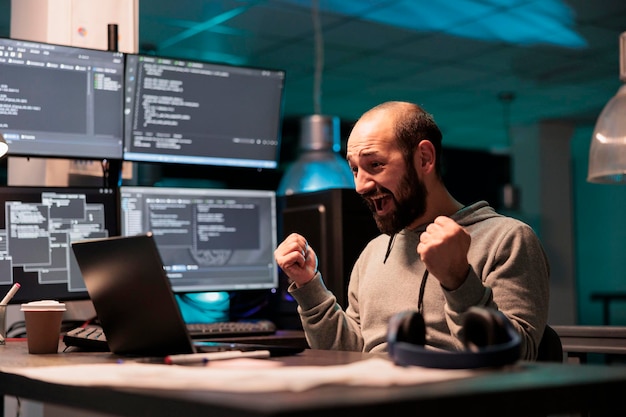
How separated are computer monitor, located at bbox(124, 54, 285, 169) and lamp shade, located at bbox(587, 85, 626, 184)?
1.11m

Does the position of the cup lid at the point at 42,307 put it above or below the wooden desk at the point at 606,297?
above

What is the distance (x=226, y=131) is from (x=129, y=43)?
51cm

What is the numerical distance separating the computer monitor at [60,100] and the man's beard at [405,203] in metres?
0.93

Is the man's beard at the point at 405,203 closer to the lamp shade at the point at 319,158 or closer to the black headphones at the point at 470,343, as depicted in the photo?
the black headphones at the point at 470,343

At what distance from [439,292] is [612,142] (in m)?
1.32

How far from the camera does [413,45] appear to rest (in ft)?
20.0

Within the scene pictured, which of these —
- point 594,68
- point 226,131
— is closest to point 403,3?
point 594,68

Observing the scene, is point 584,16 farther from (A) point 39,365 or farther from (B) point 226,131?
(A) point 39,365

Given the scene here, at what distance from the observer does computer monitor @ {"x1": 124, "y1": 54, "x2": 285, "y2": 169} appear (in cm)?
261

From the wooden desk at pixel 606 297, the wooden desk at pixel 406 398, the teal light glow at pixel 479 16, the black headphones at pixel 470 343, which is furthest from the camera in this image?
the wooden desk at pixel 606 297

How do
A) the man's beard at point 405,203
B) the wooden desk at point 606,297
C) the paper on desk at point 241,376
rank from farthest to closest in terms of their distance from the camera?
1. the wooden desk at point 606,297
2. the man's beard at point 405,203
3. the paper on desk at point 241,376

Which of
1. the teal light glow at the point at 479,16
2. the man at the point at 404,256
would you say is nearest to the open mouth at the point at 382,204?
the man at the point at 404,256

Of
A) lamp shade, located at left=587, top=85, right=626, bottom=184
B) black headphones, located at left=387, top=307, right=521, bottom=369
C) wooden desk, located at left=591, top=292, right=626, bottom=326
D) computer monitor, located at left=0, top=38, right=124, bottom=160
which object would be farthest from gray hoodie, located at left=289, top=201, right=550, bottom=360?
wooden desk, located at left=591, top=292, right=626, bottom=326

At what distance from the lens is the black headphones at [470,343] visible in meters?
1.09
